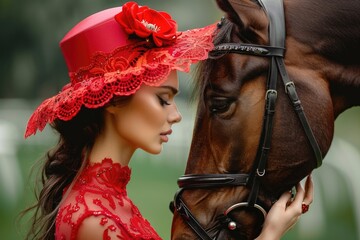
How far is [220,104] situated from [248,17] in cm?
34

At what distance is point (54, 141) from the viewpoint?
528 centimetres

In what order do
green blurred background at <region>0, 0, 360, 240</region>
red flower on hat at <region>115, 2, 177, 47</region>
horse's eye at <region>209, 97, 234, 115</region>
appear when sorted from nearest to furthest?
red flower on hat at <region>115, 2, 177, 47</region> < horse's eye at <region>209, 97, 234, 115</region> < green blurred background at <region>0, 0, 360, 240</region>

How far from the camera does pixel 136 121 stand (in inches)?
108

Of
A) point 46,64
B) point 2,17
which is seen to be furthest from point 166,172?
point 2,17

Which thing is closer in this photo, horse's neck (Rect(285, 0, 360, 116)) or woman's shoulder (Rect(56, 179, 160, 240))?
woman's shoulder (Rect(56, 179, 160, 240))

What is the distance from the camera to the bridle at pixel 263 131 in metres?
2.89

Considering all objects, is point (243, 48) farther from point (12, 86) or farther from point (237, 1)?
point (12, 86)

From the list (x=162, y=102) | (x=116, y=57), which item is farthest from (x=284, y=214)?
(x=116, y=57)

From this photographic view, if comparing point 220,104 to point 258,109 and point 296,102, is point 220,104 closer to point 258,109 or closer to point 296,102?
point 258,109

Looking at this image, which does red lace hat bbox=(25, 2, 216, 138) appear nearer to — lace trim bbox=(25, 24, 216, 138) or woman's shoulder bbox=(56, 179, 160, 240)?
lace trim bbox=(25, 24, 216, 138)

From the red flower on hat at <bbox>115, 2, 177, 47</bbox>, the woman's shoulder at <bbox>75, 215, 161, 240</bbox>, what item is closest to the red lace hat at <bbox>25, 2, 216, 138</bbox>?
the red flower on hat at <bbox>115, 2, 177, 47</bbox>

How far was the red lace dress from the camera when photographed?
2.61 meters

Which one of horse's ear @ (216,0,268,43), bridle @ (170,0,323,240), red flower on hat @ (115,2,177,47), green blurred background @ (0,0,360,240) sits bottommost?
green blurred background @ (0,0,360,240)

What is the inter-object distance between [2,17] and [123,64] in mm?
12613
